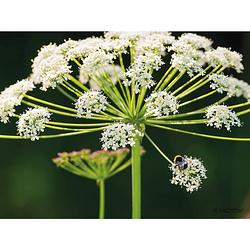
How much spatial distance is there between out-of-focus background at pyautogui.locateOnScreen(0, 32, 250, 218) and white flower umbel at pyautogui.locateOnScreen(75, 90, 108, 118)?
111cm

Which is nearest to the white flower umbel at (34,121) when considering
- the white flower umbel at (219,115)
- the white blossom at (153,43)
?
the white blossom at (153,43)

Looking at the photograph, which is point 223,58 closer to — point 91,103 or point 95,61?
point 95,61

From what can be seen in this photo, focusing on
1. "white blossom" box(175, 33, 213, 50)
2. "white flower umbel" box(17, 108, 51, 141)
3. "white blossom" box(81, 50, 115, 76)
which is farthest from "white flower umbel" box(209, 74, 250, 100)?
"white flower umbel" box(17, 108, 51, 141)

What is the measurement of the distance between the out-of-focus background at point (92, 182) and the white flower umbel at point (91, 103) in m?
1.11

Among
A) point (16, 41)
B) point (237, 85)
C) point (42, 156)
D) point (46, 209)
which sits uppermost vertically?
point (16, 41)

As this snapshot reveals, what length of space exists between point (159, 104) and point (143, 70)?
0.92 feet

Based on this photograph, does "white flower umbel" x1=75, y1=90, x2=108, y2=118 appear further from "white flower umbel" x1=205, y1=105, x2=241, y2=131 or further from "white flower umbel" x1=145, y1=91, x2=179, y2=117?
"white flower umbel" x1=205, y1=105, x2=241, y2=131

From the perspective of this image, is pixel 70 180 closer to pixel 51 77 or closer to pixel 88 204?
pixel 88 204

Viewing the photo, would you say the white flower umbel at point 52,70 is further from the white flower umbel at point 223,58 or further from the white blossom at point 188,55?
the white flower umbel at point 223,58

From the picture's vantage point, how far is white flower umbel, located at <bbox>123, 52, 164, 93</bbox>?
10.5 ft

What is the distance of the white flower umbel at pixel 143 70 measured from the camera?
320cm

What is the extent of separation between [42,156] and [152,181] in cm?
105

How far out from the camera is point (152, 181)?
15.6 feet
